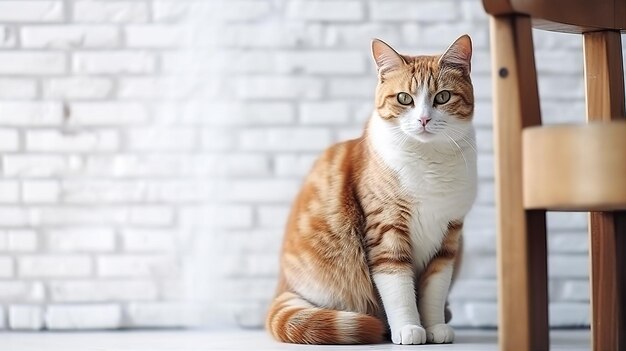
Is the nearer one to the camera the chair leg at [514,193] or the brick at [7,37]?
the chair leg at [514,193]

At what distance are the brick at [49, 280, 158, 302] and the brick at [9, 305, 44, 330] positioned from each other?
2.8 inches

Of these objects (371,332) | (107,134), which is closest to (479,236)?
(371,332)

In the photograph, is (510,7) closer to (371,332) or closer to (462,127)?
(462,127)

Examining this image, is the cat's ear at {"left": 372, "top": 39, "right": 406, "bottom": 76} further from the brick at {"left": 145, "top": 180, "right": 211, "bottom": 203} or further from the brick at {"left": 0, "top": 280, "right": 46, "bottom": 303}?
the brick at {"left": 0, "top": 280, "right": 46, "bottom": 303}

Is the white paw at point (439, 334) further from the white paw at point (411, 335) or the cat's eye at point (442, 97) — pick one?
the cat's eye at point (442, 97)

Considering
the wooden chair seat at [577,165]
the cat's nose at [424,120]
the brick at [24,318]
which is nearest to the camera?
the wooden chair seat at [577,165]

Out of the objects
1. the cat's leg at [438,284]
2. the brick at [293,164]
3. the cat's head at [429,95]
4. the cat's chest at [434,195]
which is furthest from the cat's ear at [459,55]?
the brick at [293,164]

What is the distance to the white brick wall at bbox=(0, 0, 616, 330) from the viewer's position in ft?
Result: 7.66

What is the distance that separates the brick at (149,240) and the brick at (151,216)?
21mm

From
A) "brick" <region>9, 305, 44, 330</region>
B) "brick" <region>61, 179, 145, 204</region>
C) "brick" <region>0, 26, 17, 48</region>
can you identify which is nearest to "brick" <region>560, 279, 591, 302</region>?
"brick" <region>61, 179, 145, 204</region>

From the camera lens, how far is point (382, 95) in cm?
190

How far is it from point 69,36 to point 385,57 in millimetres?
938

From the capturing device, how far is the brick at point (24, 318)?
2297mm

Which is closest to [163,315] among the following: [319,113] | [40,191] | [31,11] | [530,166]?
[40,191]
